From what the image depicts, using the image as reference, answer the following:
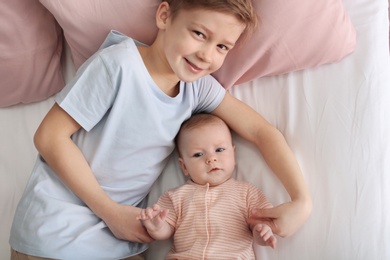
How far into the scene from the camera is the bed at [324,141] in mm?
1205

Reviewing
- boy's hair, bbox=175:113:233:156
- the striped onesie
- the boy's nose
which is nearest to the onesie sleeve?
the striped onesie

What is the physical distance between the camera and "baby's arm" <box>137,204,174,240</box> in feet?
3.73

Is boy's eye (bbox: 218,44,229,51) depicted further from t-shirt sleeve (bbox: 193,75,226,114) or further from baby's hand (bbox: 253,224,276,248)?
baby's hand (bbox: 253,224,276,248)

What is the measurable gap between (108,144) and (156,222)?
23 centimetres

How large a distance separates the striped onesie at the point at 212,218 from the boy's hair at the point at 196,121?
0.14m

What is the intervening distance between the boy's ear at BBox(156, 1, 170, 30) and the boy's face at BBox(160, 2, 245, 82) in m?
0.02

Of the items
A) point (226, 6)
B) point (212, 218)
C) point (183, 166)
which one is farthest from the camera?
point (183, 166)

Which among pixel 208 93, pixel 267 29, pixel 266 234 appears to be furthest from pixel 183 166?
pixel 267 29

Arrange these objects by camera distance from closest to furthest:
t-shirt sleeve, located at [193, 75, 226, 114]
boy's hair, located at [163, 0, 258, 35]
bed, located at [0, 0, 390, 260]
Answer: boy's hair, located at [163, 0, 258, 35] → bed, located at [0, 0, 390, 260] → t-shirt sleeve, located at [193, 75, 226, 114]

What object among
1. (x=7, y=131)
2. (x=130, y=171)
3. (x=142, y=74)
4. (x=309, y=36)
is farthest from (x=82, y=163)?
(x=309, y=36)

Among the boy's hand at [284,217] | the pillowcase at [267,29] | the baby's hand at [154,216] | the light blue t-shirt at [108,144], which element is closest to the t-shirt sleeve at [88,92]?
the light blue t-shirt at [108,144]

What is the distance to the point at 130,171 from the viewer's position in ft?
4.20

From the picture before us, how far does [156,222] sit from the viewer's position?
3.83ft

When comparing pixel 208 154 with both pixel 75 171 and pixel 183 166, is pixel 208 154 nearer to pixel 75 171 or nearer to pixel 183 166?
pixel 183 166
